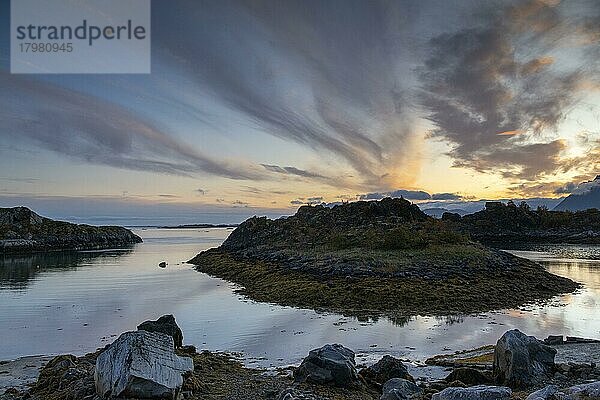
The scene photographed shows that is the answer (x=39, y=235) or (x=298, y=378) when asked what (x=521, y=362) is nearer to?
(x=298, y=378)

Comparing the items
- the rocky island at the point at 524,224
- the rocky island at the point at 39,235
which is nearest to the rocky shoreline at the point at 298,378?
the rocky island at the point at 39,235

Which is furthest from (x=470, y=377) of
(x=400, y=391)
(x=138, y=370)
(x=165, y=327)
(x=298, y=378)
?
(x=165, y=327)

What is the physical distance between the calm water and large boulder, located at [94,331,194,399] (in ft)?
17.0

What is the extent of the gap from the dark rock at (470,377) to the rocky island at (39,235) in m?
70.6

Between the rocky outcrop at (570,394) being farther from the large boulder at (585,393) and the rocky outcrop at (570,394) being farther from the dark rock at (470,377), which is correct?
the dark rock at (470,377)

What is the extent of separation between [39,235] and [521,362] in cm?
8417

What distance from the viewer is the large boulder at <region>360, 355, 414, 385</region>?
11547 mm

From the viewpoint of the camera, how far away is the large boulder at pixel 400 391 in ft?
31.1

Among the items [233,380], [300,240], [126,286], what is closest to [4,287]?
[126,286]

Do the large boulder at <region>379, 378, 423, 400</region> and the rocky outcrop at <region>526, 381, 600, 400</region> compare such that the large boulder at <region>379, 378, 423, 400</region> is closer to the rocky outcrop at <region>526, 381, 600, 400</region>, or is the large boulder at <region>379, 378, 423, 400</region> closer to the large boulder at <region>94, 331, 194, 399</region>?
the rocky outcrop at <region>526, 381, 600, 400</region>

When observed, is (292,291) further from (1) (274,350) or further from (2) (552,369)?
(2) (552,369)

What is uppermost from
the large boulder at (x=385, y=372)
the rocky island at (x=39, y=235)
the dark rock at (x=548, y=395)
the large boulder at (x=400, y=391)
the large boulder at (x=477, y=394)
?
the rocky island at (x=39, y=235)

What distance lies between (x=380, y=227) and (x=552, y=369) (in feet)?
104

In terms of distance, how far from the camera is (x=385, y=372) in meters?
11.7
